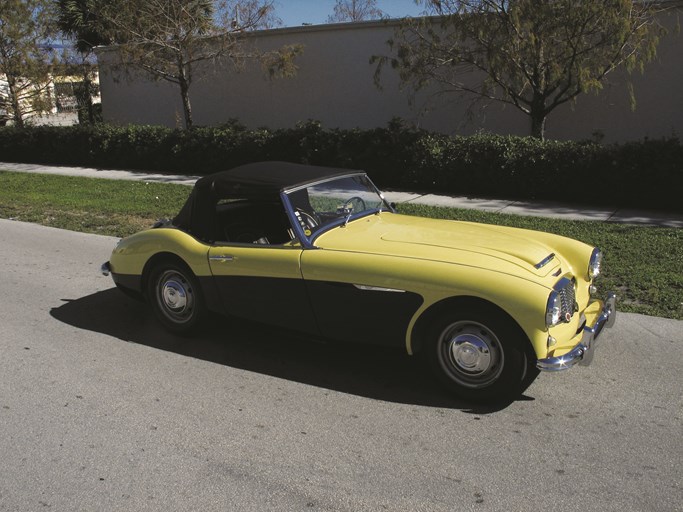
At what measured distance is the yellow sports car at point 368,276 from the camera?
3936mm

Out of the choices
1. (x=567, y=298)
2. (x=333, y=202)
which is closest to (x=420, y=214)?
(x=333, y=202)

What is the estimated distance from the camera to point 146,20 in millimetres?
15391

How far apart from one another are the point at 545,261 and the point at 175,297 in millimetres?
2959

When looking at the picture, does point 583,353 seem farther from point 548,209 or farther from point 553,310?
point 548,209

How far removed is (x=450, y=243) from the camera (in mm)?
4461

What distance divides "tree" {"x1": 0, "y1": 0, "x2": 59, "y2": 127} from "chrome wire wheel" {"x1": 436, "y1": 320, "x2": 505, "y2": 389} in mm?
20041

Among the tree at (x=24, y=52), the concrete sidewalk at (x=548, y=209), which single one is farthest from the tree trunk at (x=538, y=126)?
the tree at (x=24, y=52)

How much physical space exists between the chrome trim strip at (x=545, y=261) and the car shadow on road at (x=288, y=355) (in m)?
0.86

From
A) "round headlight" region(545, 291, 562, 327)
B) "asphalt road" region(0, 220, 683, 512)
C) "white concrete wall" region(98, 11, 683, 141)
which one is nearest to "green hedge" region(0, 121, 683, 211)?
"white concrete wall" region(98, 11, 683, 141)

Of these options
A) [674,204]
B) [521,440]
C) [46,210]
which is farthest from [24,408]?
[674,204]

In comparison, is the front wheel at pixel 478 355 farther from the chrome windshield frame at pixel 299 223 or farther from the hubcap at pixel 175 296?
the hubcap at pixel 175 296

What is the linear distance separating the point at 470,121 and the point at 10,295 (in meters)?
10.9

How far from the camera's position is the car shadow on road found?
4359mm

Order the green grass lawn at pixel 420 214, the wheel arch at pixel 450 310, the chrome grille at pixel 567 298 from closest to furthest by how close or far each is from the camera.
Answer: the wheel arch at pixel 450 310 < the chrome grille at pixel 567 298 < the green grass lawn at pixel 420 214
